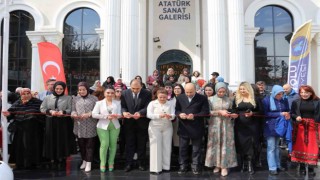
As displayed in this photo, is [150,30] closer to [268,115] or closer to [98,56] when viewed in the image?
[98,56]

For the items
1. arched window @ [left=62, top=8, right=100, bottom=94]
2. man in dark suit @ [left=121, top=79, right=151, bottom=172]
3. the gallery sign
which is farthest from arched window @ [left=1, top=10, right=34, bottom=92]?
man in dark suit @ [left=121, top=79, right=151, bottom=172]

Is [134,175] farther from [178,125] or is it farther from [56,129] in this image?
[56,129]

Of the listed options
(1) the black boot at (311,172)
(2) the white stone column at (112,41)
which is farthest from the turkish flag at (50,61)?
(1) the black boot at (311,172)

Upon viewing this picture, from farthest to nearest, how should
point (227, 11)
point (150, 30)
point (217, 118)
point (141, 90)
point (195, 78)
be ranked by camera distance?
point (150, 30)
point (227, 11)
point (195, 78)
point (141, 90)
point (217, 118)

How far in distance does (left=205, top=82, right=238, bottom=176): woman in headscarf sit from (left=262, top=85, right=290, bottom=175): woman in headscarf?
0.77 meters

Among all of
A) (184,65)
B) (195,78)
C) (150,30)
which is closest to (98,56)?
(150,30)

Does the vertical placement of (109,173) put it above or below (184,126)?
below

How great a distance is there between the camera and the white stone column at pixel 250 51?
15477mm

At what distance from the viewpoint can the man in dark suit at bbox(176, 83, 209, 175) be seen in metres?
6.65

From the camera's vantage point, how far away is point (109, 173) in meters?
6.79

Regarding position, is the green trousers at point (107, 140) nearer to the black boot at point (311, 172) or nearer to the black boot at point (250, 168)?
the black boot at point (250, 168)

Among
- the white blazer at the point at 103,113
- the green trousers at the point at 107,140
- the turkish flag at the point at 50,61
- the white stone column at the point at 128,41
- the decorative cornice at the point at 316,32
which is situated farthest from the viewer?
the decorative cornice at the point at 316,32

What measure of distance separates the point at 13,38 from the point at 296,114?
49.5 ft

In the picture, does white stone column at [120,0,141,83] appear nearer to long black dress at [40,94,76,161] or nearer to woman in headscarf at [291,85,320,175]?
long black dress at [40,94,76,161]
